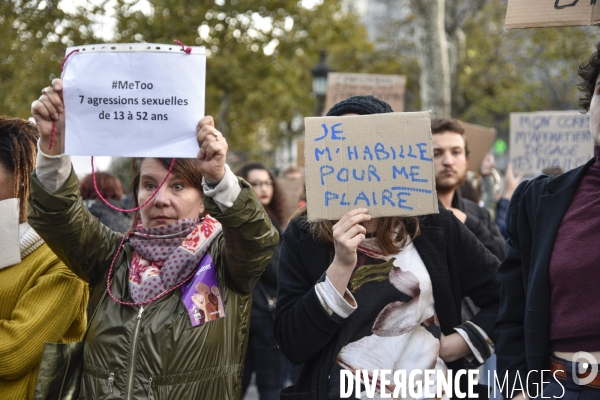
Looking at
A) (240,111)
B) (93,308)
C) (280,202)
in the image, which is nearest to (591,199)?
(93,308)

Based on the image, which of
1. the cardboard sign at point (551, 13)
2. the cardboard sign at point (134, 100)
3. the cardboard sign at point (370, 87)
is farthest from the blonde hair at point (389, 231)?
the cardboard sign at point (370, 87)

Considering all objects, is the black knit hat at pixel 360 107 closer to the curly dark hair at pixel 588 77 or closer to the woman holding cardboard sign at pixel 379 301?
the woman holding cardboard sign at pixel 379 301

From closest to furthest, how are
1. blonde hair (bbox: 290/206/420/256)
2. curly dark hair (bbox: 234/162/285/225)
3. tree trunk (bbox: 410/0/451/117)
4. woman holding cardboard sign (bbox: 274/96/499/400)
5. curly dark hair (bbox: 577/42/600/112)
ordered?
curly dark hair (bbox: 577/42/600/112) < woman holding cardboard sign (bbox: 274/96/499/400) < blonde hair (bbox: 290/206/420/256) < curly dark hair (bbox: 234/162/285/225) < tree trunk (bbox: 410/0/451/117)

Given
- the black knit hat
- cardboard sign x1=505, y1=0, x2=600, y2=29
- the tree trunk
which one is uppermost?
the tree trunk

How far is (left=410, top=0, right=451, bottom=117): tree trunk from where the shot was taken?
1553 centimetres

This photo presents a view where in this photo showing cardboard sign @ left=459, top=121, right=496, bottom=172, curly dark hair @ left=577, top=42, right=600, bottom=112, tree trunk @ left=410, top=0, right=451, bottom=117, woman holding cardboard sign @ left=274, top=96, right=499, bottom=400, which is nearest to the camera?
curly dark hair @ left=577, top=42, right=600, bottom=112

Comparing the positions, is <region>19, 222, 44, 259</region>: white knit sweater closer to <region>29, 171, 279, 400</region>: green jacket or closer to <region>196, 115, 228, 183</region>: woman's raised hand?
<region>29, 171, 279, 400</region>: green jacket

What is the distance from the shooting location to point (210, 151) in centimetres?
254

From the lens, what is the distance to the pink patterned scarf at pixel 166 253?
112 inches

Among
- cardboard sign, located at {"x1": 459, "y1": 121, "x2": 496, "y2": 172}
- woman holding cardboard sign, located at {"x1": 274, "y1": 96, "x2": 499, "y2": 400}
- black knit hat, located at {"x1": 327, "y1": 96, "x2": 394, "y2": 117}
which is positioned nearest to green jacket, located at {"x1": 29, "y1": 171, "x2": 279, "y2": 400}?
woman holding cardboard sign, located at {"x1": 274, "y1": 96, "x2": 499, "y2": 400}

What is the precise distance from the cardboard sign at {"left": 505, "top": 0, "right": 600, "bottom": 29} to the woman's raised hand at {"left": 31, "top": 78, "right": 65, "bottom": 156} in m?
1.68

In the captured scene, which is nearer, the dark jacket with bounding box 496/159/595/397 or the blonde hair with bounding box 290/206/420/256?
the dark jacket with bounding box 496/159/595/397

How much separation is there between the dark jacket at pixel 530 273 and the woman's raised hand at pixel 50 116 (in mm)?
1604

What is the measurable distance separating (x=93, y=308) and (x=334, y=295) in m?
0.94
